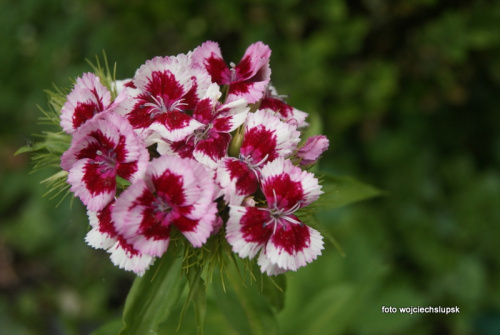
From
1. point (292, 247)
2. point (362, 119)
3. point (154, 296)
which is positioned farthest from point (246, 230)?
point (362, 119)

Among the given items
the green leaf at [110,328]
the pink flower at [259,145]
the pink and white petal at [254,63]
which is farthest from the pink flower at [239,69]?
the green leaf at [110,328]

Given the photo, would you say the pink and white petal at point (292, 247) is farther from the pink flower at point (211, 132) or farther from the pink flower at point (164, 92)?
the pink flower at point (164, 92)

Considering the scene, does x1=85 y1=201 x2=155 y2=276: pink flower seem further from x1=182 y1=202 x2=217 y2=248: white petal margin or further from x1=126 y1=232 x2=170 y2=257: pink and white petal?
x1=182 y1=202 x2=217 y2=248: white petal margin

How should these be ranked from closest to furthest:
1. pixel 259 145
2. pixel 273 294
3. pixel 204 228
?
pixel 204 228, pixel 259 145, pixel 273 294

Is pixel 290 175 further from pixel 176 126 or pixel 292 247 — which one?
pixel 176 126

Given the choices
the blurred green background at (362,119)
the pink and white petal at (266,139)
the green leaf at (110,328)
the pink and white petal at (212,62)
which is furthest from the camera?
the blurred green background at (362,119)
